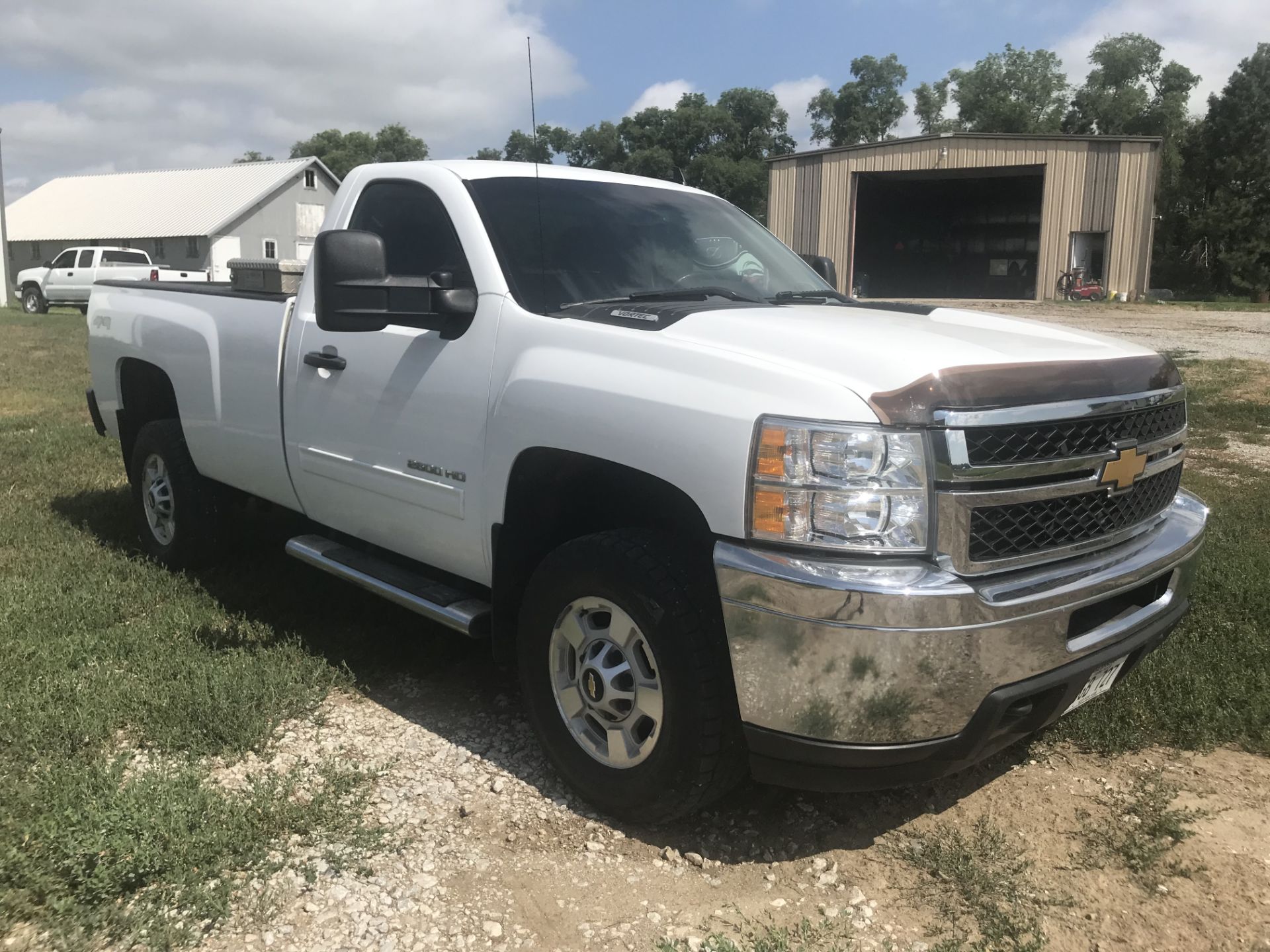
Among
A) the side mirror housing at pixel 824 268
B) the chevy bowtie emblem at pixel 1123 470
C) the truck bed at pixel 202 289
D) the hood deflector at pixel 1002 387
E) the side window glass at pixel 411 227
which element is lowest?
the chevy bowtie emblem at pixel 1123 470

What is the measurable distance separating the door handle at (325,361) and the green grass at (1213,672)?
9.83 ft

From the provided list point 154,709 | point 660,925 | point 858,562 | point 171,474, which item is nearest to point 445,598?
point 154,709

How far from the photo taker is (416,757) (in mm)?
3605

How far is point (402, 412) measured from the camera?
3.71m

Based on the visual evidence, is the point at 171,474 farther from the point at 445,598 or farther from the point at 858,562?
the point at 858,562

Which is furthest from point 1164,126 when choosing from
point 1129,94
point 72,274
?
point 72,274

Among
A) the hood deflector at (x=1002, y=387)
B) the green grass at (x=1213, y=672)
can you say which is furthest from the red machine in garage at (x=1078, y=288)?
the hood deflector at (x=1002, y=387)

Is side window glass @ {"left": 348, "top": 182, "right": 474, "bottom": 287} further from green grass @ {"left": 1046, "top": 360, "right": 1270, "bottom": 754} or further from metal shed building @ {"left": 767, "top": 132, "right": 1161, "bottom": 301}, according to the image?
metal shed building @ {"left": 767, "top": 132, "right": 1161, "bottom": 301}

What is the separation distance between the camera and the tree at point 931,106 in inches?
3816

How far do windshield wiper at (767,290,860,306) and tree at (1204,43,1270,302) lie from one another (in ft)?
147

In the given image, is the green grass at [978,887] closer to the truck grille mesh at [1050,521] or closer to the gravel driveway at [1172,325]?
the truck grille mesh at [1050,521]

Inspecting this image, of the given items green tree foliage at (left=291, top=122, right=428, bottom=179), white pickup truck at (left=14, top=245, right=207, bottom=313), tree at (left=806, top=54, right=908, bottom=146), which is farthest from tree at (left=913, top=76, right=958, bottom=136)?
white pickup truck at (left=14, top=245, right=207, bottom=313)

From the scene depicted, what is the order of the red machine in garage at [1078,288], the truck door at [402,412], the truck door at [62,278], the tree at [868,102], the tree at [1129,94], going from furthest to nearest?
1. the tree at [868,102]
2. the tree at [1129,94]
3. the red machine in garage at [1078,288]
4. the truck door at [62,278]
5. the truck door at [402,412]

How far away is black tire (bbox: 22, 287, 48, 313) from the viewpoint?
3073 centimetres
